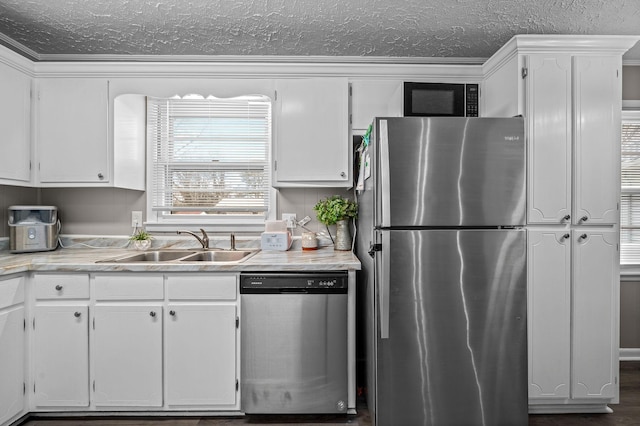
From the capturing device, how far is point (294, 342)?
6.95 ft

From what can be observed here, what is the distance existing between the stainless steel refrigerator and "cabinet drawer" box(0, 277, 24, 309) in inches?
76.6

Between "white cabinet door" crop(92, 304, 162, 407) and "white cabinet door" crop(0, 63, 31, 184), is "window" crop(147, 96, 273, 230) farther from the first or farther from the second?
"white cabinet door" crop(92, 304, 162, 407)

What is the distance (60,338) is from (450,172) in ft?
7.67

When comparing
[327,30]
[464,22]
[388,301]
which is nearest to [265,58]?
[327,30]

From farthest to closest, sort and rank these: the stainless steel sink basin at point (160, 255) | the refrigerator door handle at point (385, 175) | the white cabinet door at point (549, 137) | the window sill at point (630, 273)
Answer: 1. the window sill at point (630, 273)
2. the stainless steel sink basin at point (160, 255)
3. the white cabinet door at point (549, 137)
4. the refrigerator door handle at point (385, 175)

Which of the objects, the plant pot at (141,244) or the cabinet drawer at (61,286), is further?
the plant pot at (141,244)

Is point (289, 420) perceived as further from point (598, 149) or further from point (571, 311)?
point (598, 149)

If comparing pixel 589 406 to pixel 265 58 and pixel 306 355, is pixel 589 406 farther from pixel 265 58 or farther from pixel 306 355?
pixel 265 58

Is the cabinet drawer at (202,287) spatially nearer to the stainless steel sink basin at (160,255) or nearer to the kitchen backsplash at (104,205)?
the stainless steel sink basin at (160,255)

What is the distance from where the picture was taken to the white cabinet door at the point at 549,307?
2246mm

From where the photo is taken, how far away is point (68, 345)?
214cm

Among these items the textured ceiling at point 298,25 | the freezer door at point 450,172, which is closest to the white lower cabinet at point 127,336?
the freezer door at point 450,172

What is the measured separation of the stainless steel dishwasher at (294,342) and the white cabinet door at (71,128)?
4.68ft

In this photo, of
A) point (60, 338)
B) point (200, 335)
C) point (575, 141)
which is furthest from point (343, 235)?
point (60, 338)
